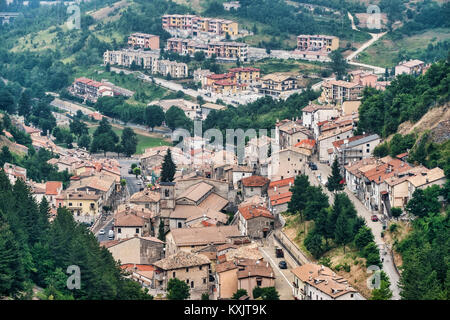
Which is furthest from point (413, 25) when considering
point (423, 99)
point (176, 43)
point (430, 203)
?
point (430, 203)

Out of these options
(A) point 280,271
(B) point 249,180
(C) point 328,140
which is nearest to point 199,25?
(C) point 328,140

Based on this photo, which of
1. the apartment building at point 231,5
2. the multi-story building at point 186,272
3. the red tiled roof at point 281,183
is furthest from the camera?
the apartment building at point 231,5

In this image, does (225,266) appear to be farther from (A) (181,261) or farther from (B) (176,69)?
(B) (176,69)

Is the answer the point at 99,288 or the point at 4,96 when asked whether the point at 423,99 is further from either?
the point at 4,96

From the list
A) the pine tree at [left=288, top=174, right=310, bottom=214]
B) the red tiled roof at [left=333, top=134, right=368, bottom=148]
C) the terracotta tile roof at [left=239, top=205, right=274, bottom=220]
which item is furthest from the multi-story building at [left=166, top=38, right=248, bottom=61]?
the pine tree at [left=288, top=174, right=310, bottom=214]

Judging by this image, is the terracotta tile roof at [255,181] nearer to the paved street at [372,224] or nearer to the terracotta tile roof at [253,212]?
the paved street at [372,224]

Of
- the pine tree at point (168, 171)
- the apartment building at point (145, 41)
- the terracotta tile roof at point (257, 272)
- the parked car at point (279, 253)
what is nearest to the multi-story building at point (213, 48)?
the apartment building at point (145, 41)
